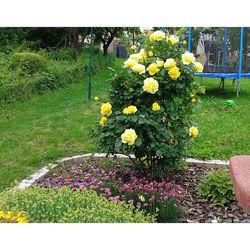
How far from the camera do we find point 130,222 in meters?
2.88

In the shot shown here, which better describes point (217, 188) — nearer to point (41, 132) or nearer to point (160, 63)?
point (160, 63)

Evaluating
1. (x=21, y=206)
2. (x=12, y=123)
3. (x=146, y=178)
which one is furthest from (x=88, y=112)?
(x=21, y=206)

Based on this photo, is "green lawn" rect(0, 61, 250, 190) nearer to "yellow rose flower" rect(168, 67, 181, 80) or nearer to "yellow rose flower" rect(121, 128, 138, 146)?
"yellow rose flower" rect(121, 128, 138, 146)

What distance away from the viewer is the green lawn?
4.77 meters

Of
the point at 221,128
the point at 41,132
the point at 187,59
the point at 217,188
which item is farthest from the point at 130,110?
the point at 221,128

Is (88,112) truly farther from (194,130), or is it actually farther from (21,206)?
(21,206)

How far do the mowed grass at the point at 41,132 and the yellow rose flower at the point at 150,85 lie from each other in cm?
66

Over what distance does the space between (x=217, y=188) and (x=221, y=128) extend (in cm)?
254

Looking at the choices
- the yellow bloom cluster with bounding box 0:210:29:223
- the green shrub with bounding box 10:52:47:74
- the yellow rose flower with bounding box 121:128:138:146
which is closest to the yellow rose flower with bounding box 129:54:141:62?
the yellow rose flower with bounding box 121:128:138:146

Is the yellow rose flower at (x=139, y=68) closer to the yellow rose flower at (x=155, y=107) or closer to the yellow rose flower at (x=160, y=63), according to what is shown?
the yellow rose flower at (x=160, y=63)

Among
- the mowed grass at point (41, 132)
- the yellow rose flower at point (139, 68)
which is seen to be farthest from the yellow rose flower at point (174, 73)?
the mowed grass at point (41, 132)

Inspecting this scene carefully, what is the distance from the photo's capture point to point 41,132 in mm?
5805

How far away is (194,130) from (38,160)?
1.79 metres

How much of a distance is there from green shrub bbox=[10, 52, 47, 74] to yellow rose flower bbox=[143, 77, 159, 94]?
704 cm
